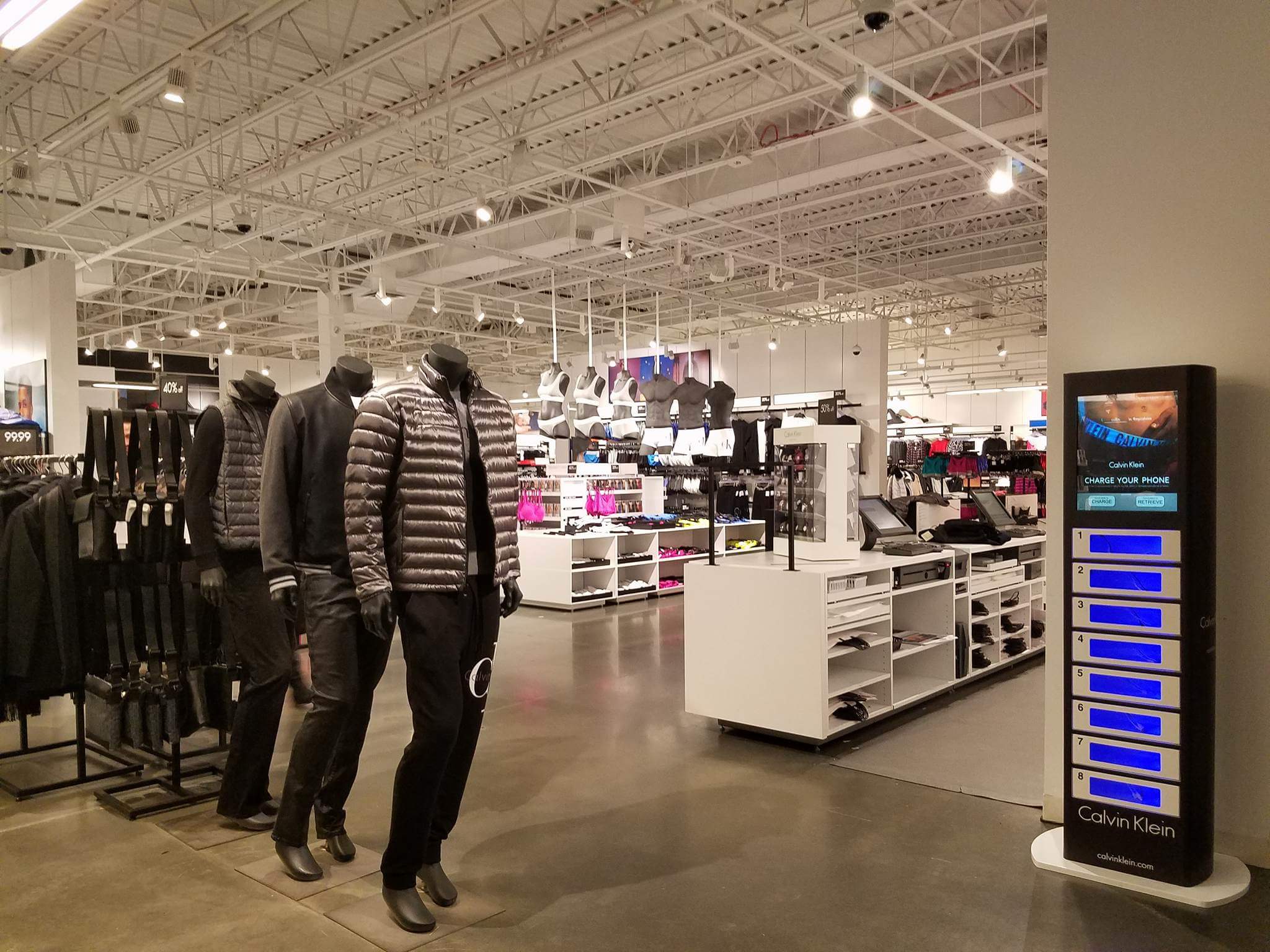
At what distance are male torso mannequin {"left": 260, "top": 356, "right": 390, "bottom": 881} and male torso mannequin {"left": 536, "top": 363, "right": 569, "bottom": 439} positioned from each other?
7.66m

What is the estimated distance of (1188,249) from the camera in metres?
3.47

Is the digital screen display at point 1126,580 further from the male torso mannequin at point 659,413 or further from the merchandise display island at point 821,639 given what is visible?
the male torso mannequin at point 659,413

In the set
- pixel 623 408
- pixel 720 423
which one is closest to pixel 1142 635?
pixel 720 423

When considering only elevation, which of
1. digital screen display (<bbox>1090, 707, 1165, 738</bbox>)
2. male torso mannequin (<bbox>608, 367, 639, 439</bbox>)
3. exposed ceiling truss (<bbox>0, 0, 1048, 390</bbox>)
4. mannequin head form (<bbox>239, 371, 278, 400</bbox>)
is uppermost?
exposed ceiling truss (<bbox>0, 0, 1048, 390</bbox>)

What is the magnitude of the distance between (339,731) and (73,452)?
8.24 metres

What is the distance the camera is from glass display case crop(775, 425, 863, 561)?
16.6 ft

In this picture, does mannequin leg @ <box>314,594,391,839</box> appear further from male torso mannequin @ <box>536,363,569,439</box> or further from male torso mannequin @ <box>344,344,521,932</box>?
male torso mannequin @ <box>536,363,569,439</box>

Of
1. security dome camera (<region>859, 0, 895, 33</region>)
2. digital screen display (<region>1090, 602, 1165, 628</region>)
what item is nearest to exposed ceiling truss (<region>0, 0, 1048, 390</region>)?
security dome camera (<region>859, 0, 895, 33</region>)

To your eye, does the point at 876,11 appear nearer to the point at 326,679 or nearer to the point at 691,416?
the point at 326,679

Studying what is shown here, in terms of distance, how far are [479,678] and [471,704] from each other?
0.30ft

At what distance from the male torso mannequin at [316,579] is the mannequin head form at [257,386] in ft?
1.70

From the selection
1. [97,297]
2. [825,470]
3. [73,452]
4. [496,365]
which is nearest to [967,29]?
[825,470]

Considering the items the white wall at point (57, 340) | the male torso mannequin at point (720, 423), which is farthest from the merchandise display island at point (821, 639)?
the white wall at point (57, 340)

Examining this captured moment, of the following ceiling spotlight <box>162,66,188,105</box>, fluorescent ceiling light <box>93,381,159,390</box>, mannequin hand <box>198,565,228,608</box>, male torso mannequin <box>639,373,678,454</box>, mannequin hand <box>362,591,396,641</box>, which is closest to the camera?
mannequin hand <box>362,591,396,641</box>
